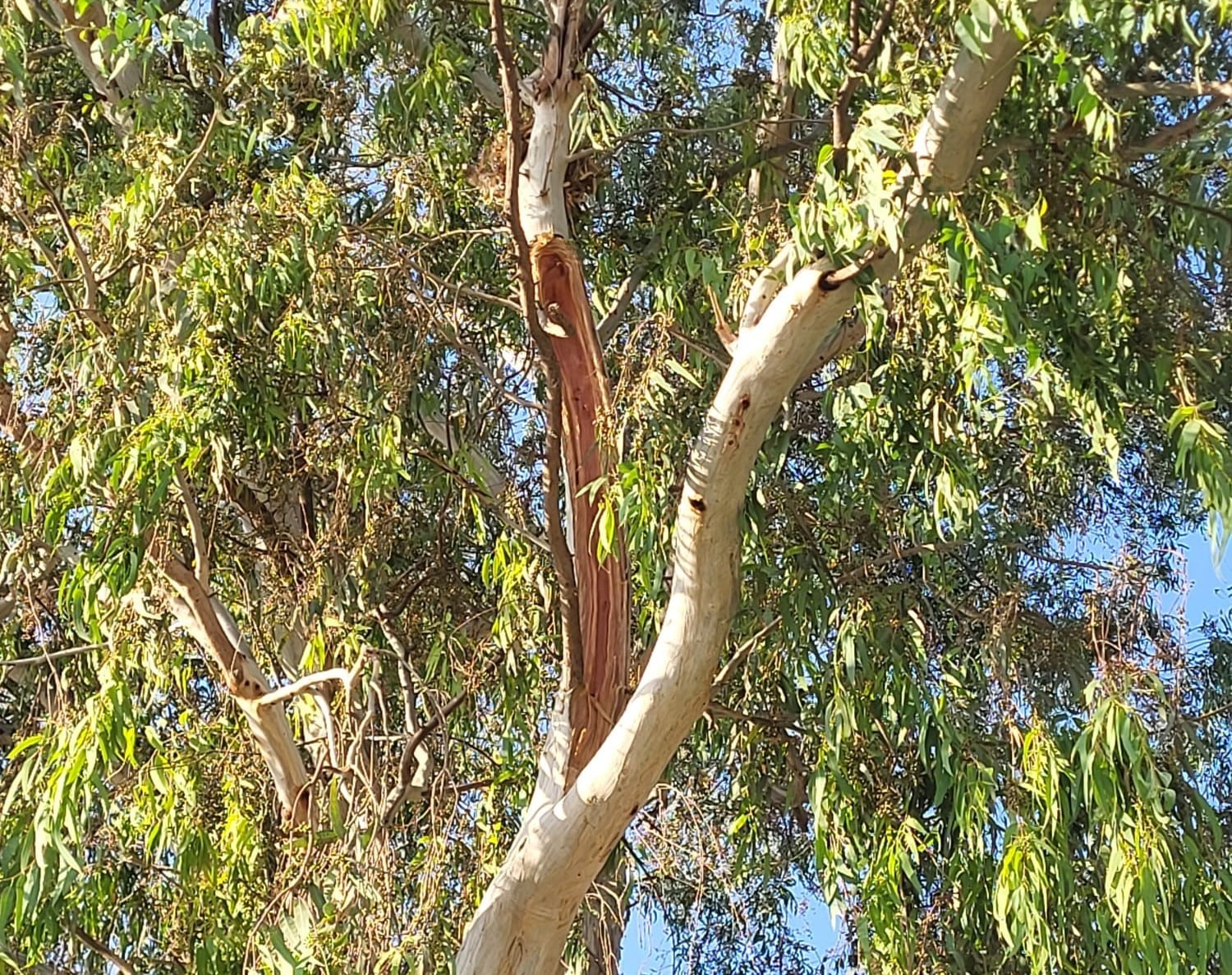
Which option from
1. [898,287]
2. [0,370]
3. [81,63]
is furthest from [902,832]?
[81,63]

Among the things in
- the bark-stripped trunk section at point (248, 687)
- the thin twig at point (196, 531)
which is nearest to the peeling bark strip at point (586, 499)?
the bark-stripped trunk section at point (248, 687)

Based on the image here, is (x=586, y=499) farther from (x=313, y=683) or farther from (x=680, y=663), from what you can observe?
(x=313, y=683)

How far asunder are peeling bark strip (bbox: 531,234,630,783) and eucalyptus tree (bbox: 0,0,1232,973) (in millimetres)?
11

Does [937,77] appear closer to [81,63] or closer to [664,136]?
[664,136]

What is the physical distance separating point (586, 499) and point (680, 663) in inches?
22.4

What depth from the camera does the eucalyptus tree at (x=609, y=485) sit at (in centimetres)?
283

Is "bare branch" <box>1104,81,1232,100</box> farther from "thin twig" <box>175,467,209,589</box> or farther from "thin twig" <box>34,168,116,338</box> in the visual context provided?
"thin twig" <box>34,168,116,338</box>

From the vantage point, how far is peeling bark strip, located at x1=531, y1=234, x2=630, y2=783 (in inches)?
127

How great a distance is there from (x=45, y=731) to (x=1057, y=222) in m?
2.45

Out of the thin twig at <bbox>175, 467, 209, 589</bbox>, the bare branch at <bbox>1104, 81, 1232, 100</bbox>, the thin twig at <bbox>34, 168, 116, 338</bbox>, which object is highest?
the bare branch at <bbox>1104, 81, 1232, 100</bbox>

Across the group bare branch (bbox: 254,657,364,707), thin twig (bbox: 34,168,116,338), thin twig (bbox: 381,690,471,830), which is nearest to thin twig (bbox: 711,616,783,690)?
thin twig (bbox: 381,690,471,830)

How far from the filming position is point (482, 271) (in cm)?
392

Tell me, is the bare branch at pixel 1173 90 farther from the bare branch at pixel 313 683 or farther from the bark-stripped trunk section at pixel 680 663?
the bare branch at pixel 313 683

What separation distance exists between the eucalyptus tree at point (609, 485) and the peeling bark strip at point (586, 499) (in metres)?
0.01
